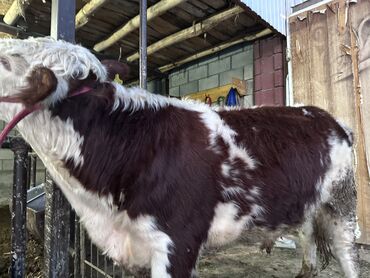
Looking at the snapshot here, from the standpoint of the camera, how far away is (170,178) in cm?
136

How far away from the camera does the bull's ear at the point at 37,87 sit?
3.79 ft

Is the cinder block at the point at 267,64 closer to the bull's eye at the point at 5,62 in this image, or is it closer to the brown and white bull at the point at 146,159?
the brown and white bull at the point at 146,159

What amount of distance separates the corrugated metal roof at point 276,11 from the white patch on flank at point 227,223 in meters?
2.81

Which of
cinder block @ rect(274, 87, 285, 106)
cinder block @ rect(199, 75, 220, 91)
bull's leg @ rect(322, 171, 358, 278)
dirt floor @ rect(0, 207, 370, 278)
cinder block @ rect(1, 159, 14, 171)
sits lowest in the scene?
dirt floor @ rect(0, 207, 370, 278)

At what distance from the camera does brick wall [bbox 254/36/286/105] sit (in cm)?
450

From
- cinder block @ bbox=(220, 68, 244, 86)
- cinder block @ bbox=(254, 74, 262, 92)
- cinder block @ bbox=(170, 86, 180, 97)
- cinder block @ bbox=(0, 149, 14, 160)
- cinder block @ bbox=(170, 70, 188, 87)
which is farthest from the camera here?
cinder block @ bbox=(0, 149, 14, 160)

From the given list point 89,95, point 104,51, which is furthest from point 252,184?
point 104,51

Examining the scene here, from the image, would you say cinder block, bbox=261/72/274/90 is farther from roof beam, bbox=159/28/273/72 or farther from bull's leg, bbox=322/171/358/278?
bull's leg, bbox=322/171/358/278

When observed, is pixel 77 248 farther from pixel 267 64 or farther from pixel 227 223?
pixel 267 64

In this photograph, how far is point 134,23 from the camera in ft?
13.6

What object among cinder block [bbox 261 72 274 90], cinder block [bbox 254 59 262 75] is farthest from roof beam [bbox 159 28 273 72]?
cinder block [bbox 261 72 274 90]

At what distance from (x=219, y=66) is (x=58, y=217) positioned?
4.16m

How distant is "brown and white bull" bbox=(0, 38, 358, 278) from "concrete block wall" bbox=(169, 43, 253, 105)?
3491 millimetres

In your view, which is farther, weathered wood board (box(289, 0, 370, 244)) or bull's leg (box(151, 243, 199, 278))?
weathered wood board (box(289, 0, 370, 244))
